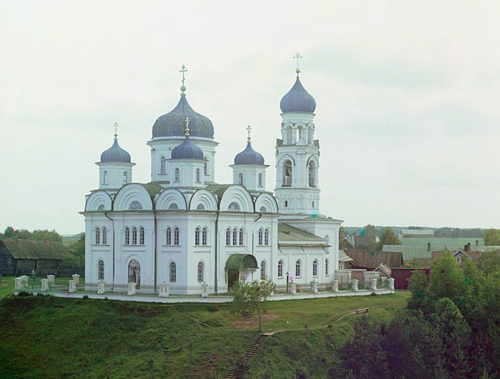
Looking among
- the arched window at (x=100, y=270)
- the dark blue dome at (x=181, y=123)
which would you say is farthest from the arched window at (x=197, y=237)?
the dark blue dome at (x=181, y=123)

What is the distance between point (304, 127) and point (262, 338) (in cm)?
2177

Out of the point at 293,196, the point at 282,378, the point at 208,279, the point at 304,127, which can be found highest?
the point at 304,127

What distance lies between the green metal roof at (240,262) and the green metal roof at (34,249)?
908 inches

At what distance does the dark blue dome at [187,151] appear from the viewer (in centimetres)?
5063

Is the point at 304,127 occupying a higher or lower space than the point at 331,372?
higher

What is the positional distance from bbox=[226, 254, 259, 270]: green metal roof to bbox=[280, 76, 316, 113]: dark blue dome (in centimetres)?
1367

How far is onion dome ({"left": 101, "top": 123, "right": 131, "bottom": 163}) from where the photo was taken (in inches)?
2152

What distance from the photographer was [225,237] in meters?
51.6

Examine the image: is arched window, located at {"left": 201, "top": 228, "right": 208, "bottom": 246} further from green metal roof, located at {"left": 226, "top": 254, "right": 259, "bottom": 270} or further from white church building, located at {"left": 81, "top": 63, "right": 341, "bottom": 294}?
green metal roof, located at {"left": 226, "top": 254, "right": 259, "bottom": 270}

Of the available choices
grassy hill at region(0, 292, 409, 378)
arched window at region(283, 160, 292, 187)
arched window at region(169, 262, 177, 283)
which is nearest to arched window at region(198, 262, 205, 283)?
arched window at region(169, 262, 177, 283)

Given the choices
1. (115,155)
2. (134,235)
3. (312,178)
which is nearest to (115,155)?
(115,155)

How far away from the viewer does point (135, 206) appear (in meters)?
51.7

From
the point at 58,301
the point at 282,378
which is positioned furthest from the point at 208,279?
the point at 282,378

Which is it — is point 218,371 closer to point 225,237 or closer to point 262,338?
point 262,338
